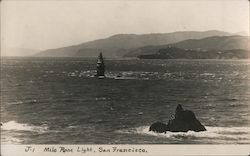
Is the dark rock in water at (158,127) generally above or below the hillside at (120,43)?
below

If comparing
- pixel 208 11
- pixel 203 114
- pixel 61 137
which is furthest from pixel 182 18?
pixel 61 137

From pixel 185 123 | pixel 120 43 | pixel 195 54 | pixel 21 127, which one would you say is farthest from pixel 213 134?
pixel 21 127

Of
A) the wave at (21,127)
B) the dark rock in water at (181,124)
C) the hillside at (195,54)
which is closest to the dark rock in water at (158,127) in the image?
the dark rock in water at (181,124)

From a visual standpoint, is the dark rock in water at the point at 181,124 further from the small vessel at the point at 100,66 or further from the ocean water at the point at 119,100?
the small vessel at the point at 100,66

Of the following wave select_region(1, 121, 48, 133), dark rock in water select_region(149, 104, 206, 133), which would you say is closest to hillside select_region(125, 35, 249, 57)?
dark rock in water select_region(149, 104, 206, 133)

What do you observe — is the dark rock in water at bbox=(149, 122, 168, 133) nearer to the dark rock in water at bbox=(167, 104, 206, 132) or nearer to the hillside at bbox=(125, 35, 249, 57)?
the dark rock in water at bbox=(167, 104, 206, 132)

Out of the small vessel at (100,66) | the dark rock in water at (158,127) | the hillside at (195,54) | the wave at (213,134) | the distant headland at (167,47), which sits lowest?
the wave at (213,134)

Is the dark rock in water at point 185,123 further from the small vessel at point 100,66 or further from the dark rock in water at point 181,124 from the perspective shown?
the small vessel at point 100,66

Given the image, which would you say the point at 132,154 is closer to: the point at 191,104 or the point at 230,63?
the point at 191,104

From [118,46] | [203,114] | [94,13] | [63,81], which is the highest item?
[94,13]
